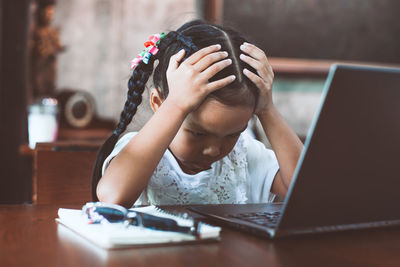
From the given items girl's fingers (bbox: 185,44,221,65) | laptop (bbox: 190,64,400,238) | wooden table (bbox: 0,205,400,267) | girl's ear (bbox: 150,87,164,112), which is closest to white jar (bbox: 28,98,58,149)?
girl's ear (bbox: 150,87,164,112)

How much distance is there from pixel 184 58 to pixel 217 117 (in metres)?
0.15

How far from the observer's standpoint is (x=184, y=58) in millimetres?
982

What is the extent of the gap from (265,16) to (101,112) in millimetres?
1189

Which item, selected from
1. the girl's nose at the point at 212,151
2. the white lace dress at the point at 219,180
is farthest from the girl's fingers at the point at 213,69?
the white lace dress at the point at 219,180

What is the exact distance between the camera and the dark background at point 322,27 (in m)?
2.92

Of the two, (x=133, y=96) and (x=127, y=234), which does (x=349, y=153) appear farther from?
(x=133, y=96)

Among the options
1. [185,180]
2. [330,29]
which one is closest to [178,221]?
[185,180]

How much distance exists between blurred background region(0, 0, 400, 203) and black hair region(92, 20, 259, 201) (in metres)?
1.69

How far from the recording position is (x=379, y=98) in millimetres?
570

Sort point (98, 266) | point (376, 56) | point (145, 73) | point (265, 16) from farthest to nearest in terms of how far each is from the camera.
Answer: point (376, 56)
point (265, 16)
point (145, 73)
point (98, 266)

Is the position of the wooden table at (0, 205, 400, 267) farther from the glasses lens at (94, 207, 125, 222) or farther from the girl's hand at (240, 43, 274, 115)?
the girl's hand at (240, 43, 274, 115)

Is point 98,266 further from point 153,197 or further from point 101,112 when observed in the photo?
point 101,112

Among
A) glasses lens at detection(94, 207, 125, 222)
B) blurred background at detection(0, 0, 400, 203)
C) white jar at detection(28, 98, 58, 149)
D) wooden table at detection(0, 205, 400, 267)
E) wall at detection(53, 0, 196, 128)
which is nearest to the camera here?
wooden table at detection(0, 205, 400, 267)

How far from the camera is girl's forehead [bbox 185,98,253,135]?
2.99 feet
